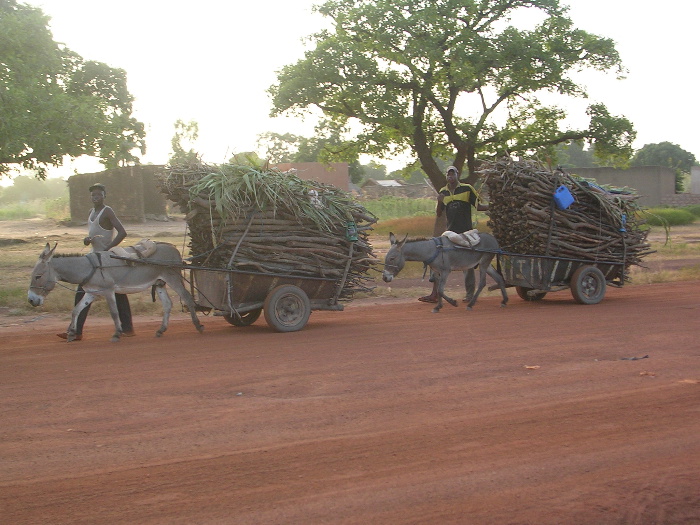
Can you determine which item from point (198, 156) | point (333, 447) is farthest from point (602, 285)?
point (333, 447)

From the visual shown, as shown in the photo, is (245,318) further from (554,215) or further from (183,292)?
(554,215)

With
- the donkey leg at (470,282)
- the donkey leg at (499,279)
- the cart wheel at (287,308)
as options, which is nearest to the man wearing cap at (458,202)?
the donkey leg at (470,282)

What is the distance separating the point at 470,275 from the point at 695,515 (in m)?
9.33

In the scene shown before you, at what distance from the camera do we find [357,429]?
577 centimetres

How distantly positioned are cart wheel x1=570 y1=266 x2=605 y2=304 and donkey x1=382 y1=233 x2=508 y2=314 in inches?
58.7

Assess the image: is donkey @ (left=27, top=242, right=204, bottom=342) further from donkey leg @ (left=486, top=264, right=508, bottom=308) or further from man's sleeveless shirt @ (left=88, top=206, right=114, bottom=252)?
donkey leg @ (left=486, top=264, right=508, bottom=308)

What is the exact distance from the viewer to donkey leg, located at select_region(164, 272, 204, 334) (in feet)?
34.1

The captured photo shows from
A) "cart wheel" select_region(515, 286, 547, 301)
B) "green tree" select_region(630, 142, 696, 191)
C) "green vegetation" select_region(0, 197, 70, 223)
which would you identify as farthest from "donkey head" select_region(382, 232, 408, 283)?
"green tree" select_region(630, 142, 696, 191)

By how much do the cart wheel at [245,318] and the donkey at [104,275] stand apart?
0.99 meters

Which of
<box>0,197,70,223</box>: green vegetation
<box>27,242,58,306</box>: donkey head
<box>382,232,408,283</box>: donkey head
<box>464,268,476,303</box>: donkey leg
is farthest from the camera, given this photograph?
<box>0,197,70,223</box>: green vegetation

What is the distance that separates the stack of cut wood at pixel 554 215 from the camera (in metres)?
12.8

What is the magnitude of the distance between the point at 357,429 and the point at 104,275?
5.29 meters

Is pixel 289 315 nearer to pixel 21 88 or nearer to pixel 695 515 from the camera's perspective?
pixel 695 515

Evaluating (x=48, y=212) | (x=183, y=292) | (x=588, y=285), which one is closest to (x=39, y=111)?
(x=183, y=292)
